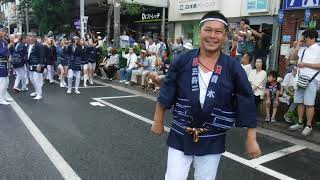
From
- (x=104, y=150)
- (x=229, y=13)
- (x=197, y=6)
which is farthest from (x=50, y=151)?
(x=197, y=6)

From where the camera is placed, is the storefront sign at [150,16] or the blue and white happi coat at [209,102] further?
the storefront sign at [150,16]

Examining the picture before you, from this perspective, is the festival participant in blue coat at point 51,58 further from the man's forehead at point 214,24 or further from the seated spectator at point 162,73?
the man's forehead at point 214,24

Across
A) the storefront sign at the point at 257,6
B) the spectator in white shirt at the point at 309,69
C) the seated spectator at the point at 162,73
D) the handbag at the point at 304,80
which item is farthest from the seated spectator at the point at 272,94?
the storefront sign at the point at 257,6

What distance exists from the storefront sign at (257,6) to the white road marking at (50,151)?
11015mm

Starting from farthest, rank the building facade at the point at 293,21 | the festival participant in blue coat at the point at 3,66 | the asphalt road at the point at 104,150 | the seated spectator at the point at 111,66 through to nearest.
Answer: the seated spectator at the point at 111,66 → the building facade at the point at 293,21 → the festival participant in blue coat at the point at 3,66 → the asphalt road at the point at 104,150

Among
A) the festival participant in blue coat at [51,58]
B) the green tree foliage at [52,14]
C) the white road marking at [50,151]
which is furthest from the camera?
the green tree foliage at [52,14]

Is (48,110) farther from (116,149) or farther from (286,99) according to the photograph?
(286,99)

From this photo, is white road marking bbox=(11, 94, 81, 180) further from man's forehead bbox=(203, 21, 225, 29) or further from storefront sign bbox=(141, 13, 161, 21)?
storefront sign bbox=(141, 13, 161, 21)

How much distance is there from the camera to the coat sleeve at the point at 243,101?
3119 mm

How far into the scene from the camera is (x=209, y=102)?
10.1 ft

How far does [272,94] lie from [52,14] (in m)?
23.7

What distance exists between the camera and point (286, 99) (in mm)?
8609

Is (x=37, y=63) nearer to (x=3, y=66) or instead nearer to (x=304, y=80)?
(x=3, y=66)

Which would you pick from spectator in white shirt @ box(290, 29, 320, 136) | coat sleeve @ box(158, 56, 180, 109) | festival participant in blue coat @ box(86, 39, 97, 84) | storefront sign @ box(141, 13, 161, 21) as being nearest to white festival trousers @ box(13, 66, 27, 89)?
festival participant in blue coat @ box(86, 39, 97, 84)
